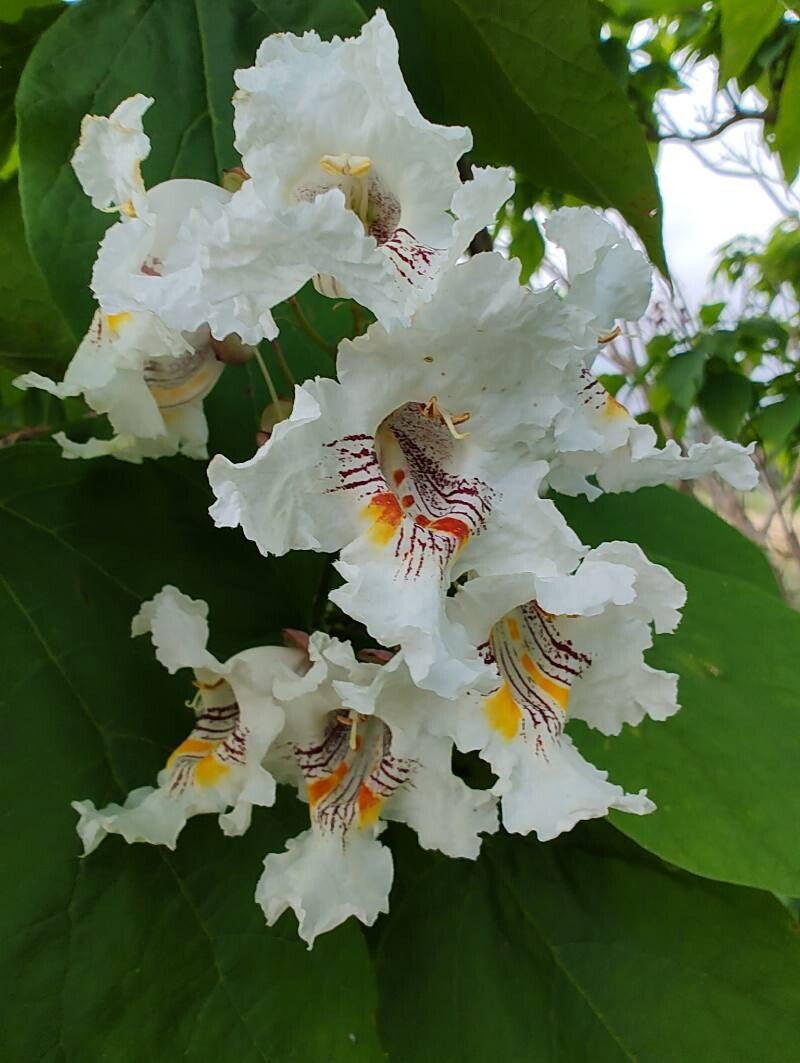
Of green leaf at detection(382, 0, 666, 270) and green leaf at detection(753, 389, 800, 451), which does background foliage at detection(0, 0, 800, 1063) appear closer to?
green leaf at detection(382, 0, 666, 270)

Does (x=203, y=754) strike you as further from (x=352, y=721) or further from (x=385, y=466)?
(x=385, y=466)

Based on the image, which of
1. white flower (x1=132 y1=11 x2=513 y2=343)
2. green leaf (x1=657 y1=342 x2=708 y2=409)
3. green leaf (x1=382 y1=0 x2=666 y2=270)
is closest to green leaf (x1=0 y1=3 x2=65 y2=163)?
green leaf (x1=382 y1=0 x2=666 y2=270)

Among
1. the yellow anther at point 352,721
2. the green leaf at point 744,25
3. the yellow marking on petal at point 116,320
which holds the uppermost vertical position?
the green leaf at point 744,25

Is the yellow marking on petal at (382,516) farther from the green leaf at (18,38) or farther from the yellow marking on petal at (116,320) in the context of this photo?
the green leaf at (18,38)

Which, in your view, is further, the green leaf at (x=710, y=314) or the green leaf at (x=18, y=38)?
the green leaf at (x=710, y=314)

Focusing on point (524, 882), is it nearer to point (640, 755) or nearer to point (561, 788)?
point (640, 755)

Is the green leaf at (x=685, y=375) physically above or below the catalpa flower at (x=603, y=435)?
above

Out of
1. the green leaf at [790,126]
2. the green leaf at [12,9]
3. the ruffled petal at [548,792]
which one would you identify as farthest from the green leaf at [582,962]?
the green leaf at [12,9]

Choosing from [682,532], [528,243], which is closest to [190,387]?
[682,532]
